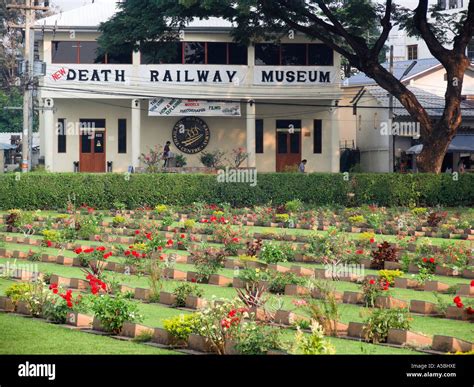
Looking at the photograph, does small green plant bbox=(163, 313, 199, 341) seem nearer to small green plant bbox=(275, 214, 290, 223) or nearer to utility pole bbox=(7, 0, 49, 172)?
small green plant bbox=(275, 214, 290, 223)

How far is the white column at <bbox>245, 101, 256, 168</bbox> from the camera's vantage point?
54.2 metres

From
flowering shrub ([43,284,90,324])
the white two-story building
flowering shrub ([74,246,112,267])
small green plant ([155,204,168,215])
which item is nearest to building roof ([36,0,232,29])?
the white two-story building

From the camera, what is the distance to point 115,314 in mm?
16422

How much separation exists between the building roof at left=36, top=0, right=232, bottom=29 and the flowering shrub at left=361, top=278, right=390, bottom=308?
3642cm

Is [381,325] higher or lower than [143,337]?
higher

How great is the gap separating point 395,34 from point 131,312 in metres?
68.0

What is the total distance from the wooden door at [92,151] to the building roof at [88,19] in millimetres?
5141

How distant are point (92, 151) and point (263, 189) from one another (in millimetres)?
14221

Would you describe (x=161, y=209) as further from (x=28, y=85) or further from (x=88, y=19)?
(x=88, y=19)

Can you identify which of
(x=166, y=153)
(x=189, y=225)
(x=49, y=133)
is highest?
(x=49, y=133)

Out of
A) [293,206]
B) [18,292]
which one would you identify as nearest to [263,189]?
[293,206]

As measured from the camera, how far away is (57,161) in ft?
180
